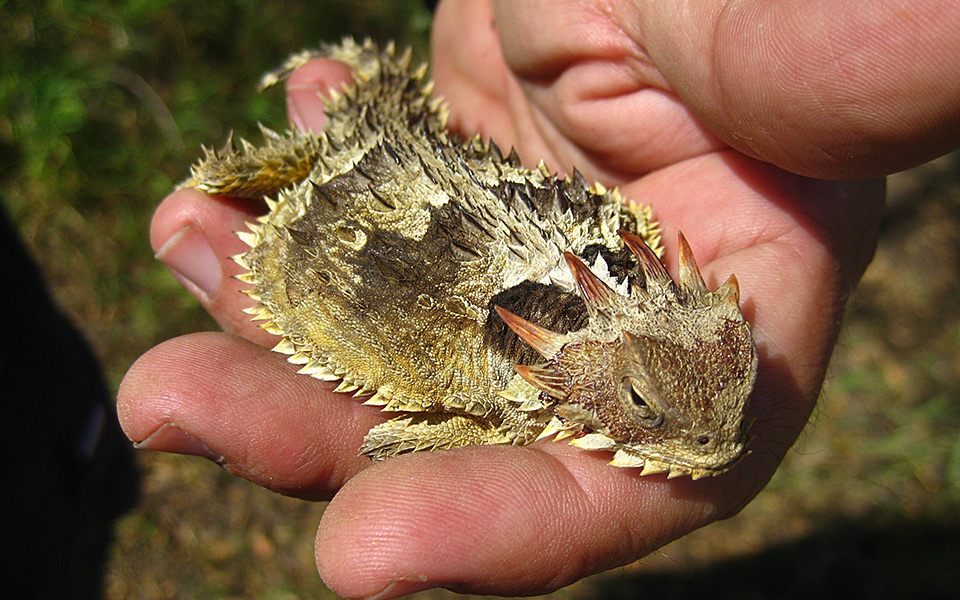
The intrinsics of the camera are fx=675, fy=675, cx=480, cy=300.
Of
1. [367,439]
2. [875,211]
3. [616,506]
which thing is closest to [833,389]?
[875,211]

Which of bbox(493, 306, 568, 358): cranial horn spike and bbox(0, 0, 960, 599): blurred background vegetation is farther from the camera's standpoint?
bbox(0, 0, 960, 599): blurred background vegetation

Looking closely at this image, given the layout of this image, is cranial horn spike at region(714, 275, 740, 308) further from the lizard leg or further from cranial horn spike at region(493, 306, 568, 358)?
the lizard leg

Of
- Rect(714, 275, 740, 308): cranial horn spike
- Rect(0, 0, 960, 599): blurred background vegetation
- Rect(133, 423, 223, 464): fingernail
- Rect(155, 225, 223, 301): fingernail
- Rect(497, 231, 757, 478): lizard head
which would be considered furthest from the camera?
Rect(0, 0, 960, 599): blurred background vegetation

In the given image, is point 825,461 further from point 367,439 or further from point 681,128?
point 367,439

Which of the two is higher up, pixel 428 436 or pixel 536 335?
pixel 536 335

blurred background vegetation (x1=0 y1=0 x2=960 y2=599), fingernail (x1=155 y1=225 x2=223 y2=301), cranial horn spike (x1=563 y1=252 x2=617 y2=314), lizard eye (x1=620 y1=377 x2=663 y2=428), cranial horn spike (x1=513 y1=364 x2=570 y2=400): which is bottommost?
blurred background vegetation (x1=0 y1=0 x2=960 y2=599)

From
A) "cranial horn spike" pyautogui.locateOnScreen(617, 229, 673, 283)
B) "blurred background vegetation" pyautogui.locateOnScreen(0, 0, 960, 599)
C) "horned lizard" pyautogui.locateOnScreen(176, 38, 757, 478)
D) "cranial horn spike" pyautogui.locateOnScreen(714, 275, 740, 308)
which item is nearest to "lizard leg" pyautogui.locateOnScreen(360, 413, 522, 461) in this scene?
"horned lizard" pyautogui.locateOnScreen(176, 38, 757, 478)

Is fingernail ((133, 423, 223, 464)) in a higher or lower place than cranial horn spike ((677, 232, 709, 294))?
lower

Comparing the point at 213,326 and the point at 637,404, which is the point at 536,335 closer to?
the point at 637,404

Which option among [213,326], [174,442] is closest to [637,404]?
[174,442]
